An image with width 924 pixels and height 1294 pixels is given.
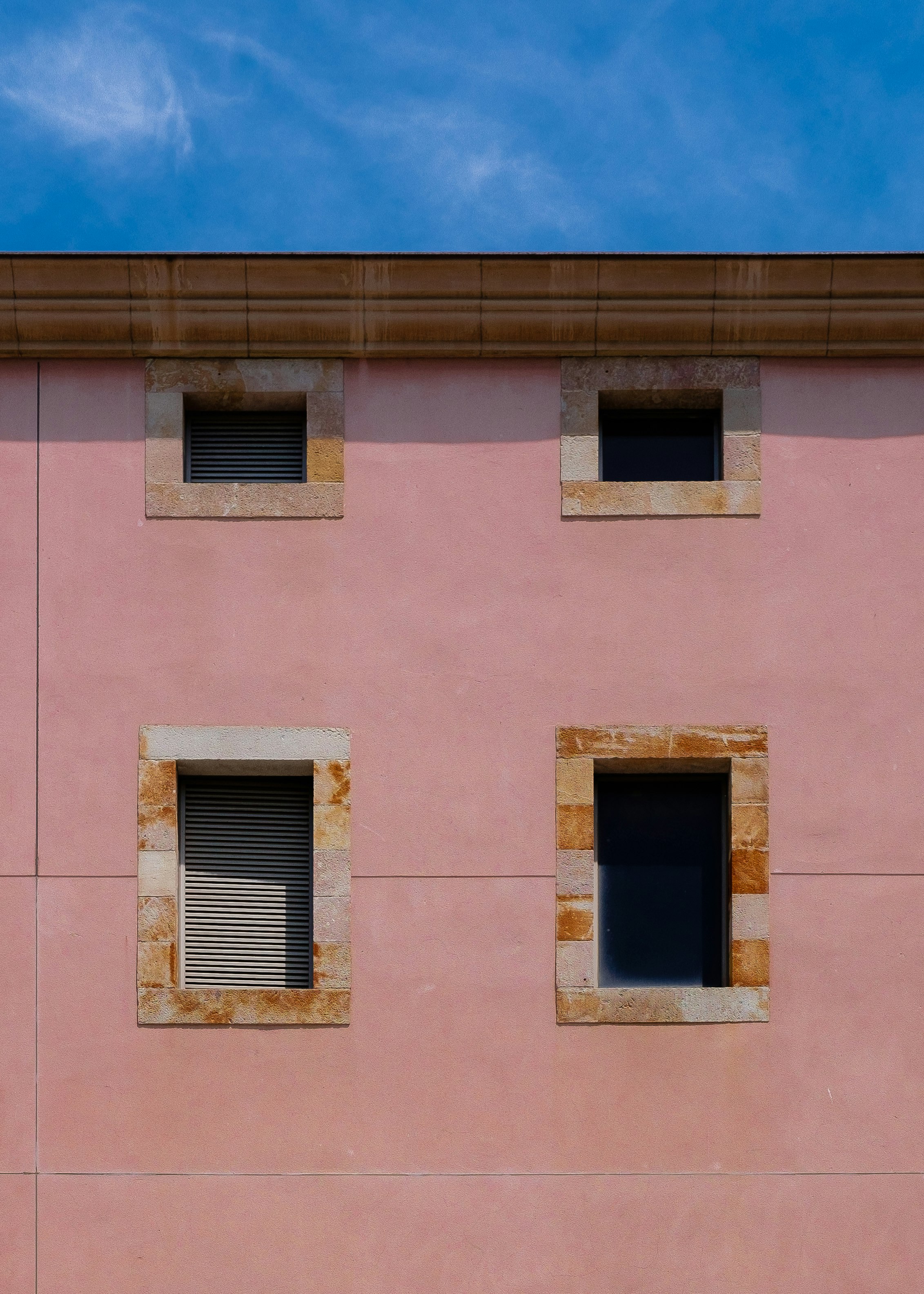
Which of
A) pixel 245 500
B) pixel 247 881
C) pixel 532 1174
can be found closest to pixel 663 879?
pixel 532 1174

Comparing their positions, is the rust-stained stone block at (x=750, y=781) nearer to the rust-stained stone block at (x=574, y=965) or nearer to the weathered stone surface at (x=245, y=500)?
the rust-stained stone block at (x=574, y=965)

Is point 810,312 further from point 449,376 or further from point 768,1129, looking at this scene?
point 768,1129

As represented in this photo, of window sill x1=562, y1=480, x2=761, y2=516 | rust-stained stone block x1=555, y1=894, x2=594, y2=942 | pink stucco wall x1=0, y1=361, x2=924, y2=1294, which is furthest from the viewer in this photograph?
window sill x1=562, y1=480, x2=761, y2=516

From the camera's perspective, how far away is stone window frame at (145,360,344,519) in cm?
660

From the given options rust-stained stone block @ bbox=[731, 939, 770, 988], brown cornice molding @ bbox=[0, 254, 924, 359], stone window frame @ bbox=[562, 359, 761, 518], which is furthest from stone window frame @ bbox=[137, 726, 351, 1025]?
brown cornice molding @ bbox=[0, 254, 924, 359]

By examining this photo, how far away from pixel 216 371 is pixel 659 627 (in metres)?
3.05

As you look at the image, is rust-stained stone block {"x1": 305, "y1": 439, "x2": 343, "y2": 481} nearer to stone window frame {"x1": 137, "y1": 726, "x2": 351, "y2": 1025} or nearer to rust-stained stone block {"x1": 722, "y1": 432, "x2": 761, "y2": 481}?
stone window frame {"x1": 137, "y1": 726, "x2": 351, "y2": 1025}

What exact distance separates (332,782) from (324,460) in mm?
1897

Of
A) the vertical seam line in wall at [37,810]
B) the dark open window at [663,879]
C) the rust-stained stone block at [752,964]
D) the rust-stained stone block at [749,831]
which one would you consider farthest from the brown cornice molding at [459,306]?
the rust-stained stone block at [752,964]

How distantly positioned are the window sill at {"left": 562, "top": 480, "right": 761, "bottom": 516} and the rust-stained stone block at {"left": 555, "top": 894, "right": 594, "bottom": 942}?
2.24 meters

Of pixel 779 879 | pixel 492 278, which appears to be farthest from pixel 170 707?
pixel 779 879

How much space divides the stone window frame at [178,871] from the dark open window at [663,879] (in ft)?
5.04

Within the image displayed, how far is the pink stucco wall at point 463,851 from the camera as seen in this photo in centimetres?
623

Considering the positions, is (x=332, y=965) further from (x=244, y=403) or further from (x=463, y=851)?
(x=244, y=403)
